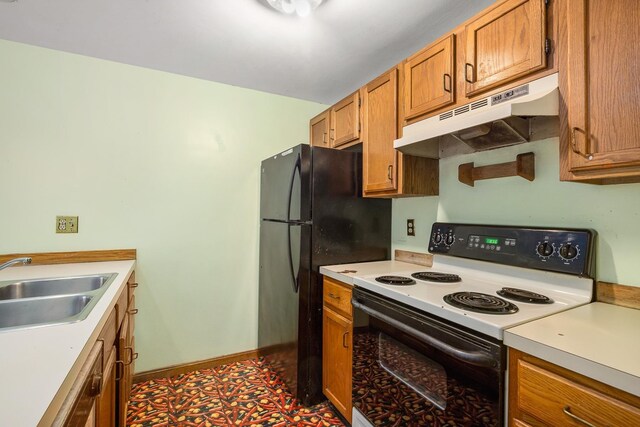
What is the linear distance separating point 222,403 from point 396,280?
1441mm

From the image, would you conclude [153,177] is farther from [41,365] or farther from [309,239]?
[41,365]

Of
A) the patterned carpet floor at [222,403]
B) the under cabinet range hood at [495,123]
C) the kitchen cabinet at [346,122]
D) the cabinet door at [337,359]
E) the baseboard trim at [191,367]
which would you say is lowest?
the patterned carpet floor at [222,403]

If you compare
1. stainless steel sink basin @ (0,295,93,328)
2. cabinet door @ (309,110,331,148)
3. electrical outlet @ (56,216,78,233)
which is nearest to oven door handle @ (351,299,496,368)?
stainless steel sink basin @ (0,295,93,328)

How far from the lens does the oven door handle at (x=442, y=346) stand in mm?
946

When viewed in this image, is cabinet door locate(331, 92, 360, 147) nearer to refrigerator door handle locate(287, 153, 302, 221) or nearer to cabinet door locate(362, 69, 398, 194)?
cabinet door locate(362, 69, 398, 194)

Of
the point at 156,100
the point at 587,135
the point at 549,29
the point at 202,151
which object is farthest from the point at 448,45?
the point at 156,100

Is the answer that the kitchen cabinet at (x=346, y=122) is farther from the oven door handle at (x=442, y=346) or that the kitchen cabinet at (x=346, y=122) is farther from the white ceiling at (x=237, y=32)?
the oven door handle at (x=442, y=346)

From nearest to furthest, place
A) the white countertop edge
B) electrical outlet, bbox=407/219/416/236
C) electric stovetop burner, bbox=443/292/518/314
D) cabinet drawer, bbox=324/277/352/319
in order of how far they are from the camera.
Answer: the white countertop edge
electric stovetop burner, bbox=443/292/518/314
cabinet drawer, bbox=324/277/352/319
electrical outlet, bbox=407/219/416/236

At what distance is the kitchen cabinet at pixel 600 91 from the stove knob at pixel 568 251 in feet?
1.01

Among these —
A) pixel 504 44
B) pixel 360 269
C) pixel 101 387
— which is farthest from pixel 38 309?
pixel 504 44

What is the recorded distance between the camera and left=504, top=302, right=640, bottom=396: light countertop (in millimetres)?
692

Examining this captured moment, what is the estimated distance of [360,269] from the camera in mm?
1860

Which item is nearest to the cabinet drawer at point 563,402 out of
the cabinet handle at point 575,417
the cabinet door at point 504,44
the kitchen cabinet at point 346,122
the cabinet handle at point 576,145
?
the cabinet handle at point 575,417

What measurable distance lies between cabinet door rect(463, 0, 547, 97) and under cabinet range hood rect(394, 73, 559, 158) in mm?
100
